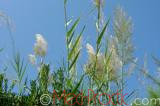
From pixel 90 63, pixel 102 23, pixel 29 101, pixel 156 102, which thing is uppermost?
pixel 102 23

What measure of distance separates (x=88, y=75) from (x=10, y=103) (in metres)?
0.79

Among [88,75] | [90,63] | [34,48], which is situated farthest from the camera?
[34,48]

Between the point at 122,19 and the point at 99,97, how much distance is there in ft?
3.07

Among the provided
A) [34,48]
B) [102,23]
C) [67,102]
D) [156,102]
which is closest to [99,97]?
[67,102]

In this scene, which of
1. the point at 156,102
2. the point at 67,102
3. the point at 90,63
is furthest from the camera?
the point at 90,63

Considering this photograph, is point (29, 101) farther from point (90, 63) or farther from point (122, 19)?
point (122, 19)

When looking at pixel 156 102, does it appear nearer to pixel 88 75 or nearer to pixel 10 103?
pixel 88 75

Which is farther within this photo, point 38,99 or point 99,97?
point 38,99

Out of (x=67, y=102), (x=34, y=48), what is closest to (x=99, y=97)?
(x=67, y=102)

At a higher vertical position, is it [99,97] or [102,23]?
[102,23]

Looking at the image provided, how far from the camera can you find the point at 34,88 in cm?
303

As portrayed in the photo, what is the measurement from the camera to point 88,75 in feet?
9.45

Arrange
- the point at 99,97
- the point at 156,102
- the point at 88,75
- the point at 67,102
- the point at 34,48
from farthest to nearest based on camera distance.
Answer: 1. the point at 34,48
2. the point at 88,75
3. the point at 99,97
4. the point at 67,102
5. the point at 156,102

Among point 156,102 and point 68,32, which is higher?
point 68,32
